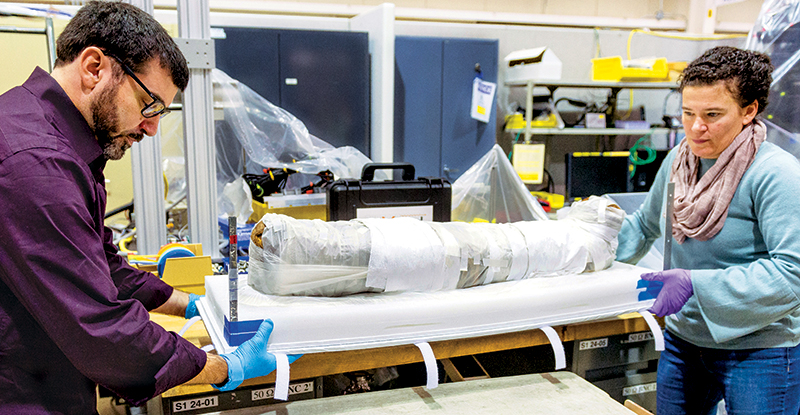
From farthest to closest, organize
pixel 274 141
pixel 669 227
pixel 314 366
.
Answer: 1. pixel 274 141
2. pixel 669 227
3. pixel 314 366

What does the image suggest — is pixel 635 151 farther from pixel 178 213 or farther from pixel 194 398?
pixel 194 398

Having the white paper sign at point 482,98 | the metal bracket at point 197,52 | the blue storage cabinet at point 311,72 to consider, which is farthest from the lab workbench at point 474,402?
the white paper sign at point 482,98

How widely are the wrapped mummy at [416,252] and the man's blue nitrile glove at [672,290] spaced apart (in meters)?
0.16

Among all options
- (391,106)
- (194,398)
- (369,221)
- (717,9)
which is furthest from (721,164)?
(717,9)

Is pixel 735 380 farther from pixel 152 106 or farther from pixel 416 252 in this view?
pixel 152 106

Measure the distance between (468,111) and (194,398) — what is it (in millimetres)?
2597

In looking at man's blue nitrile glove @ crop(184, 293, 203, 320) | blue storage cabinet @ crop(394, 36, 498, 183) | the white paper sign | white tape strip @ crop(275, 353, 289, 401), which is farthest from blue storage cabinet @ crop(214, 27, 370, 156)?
white tape strip @ crop(275, 353, 289, 401)

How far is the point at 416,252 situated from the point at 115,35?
0.68 meters

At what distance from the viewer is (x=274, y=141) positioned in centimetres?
218

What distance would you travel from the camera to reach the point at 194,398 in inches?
41.8

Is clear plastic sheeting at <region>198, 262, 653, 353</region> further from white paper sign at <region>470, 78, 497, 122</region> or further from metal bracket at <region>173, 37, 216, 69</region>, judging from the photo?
white paper sign at <region>470, 78, 497, 122</region>

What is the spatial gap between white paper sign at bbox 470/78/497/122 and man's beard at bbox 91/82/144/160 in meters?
2.61

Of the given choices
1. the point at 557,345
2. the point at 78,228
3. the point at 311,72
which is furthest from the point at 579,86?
the point at 78,228

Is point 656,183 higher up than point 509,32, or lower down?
lower down
